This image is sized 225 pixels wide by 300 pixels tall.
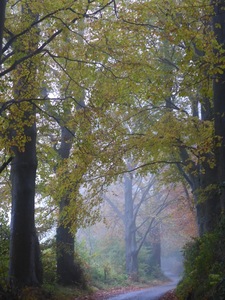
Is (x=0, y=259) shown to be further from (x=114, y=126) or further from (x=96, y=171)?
(x=114, y=126)

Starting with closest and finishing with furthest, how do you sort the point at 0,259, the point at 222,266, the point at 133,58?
1. the point at 222,266
2. the point at 133,58
3. the point at 0,259

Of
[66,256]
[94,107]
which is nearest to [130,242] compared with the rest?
[66,256]

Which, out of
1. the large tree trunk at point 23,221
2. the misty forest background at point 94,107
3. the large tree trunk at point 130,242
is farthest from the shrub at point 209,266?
the large tree trunk at point 130,242

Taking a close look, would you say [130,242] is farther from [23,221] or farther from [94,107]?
[94,107]

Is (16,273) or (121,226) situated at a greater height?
(121,226)

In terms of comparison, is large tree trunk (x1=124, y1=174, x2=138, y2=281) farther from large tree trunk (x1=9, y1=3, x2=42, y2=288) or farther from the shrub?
the shrub

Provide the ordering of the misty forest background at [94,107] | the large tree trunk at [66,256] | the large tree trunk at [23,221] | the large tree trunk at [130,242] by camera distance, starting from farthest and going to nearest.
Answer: the large tree trunk at [130,242]
the large tree trunk at [66,256]
the large tree trunk at [23,221]
the misty forest background at [94,107]

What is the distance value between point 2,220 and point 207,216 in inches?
283

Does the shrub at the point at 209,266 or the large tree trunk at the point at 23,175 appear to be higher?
the large tree trunk at the point at 23,175

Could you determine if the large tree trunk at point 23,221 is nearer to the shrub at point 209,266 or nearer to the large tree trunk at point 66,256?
the shrub at point 209,266

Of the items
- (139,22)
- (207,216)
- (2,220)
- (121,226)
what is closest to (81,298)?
(2,220)

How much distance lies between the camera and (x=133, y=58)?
10.9 m

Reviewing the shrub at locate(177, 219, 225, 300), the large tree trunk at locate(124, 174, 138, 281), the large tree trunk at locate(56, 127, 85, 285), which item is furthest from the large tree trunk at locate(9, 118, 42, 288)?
the large tree trunk at locate(124, 174, 138, 281)

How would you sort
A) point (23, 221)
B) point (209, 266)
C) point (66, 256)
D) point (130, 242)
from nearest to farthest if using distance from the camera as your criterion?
1. point (209, 266)
2. point (23, 221)
3. point (66, 256)
4. point (130, 242)
